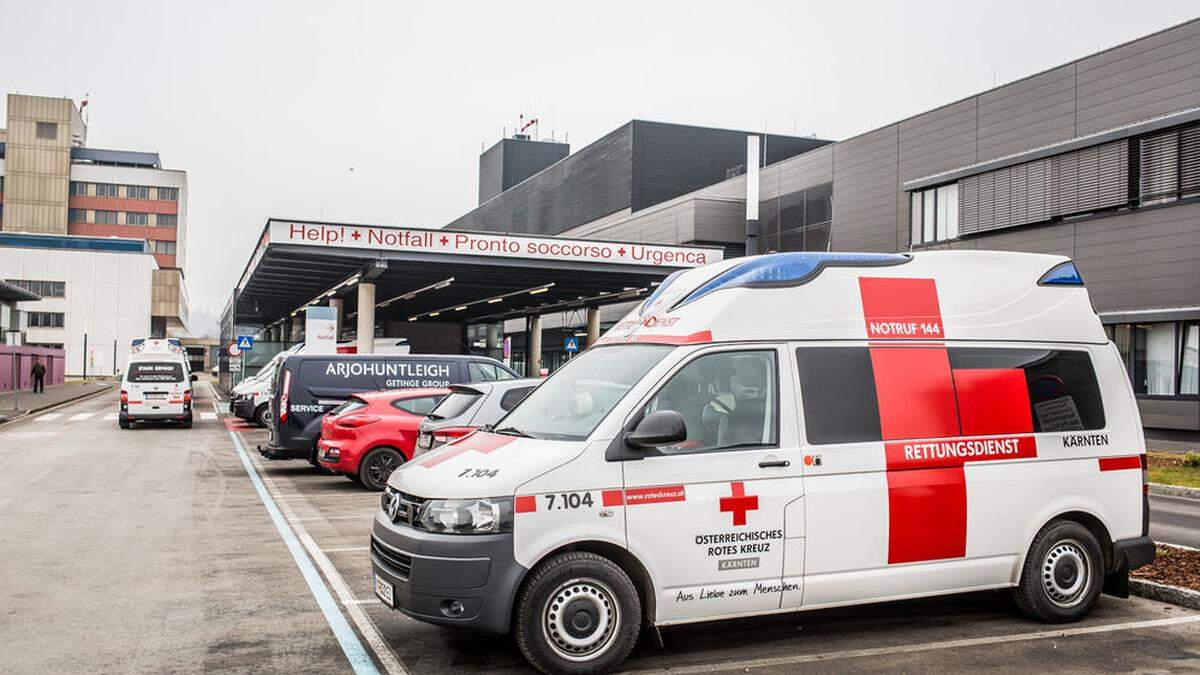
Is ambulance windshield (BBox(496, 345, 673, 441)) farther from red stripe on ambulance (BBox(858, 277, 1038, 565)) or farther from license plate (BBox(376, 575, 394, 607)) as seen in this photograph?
red stripe on ambulance (BBox(858, 277, 1038, 565))

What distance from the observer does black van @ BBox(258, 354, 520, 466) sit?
16.0m

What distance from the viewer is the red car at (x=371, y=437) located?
14.1 m

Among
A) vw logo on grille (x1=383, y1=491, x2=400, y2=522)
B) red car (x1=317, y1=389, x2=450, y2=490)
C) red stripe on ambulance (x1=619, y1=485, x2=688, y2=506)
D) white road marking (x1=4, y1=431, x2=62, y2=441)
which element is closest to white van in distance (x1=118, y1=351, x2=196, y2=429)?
white road marking (x1=4, y1=431, x2=62, y2=441)

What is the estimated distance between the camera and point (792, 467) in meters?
5.77

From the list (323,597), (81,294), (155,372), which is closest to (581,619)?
(323,597)

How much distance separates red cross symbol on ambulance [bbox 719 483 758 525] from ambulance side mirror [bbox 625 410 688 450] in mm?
490

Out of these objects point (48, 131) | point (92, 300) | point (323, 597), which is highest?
point (48, 131)

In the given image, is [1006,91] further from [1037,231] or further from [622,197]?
[622,197]

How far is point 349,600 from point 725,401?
10.9ft

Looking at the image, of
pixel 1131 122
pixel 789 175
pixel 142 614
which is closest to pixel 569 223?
pixel 789 175

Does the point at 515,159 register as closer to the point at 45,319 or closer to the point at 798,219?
the point at 45,319

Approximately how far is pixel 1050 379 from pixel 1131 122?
22189mm

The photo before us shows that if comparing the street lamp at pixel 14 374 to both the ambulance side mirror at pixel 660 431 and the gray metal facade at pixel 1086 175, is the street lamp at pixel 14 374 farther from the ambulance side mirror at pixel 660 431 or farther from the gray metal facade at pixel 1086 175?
the ambulance side mirror at pixel 660 431

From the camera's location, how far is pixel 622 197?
213 ft
